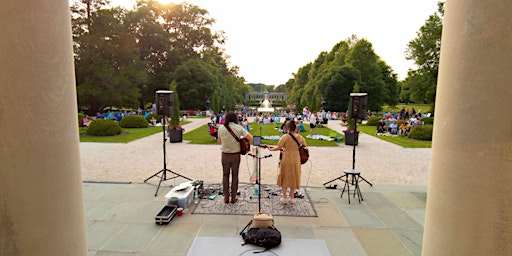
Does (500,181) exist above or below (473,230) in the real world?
above

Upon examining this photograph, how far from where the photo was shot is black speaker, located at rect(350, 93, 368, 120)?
8.04 meters

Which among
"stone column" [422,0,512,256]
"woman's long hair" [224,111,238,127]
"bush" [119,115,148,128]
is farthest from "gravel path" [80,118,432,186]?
"bush" [119,115,148,128]

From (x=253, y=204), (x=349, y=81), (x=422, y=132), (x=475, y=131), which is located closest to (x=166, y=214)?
(x=253, y=204)

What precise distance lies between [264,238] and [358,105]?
16.7ft

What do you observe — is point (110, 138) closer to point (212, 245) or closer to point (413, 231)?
point (212, 245)

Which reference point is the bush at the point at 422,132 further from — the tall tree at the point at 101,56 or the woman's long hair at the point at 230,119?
the tall tree at the point at 101,56

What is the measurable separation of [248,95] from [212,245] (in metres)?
107

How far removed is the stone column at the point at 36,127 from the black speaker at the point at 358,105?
23.4ft

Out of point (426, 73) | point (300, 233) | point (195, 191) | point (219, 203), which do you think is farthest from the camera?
point (426, 73)

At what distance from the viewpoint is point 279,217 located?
5867 millimetres

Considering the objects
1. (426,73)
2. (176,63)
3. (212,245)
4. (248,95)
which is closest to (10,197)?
(212,245)

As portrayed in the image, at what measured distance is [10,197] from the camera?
7.39 ft

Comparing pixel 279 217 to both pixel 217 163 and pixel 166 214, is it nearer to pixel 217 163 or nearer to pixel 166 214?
pixel 166 214

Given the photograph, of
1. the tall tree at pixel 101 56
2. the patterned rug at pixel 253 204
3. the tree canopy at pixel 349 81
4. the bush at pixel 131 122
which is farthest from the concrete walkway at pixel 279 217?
the tree canopy at pixel 349 81
